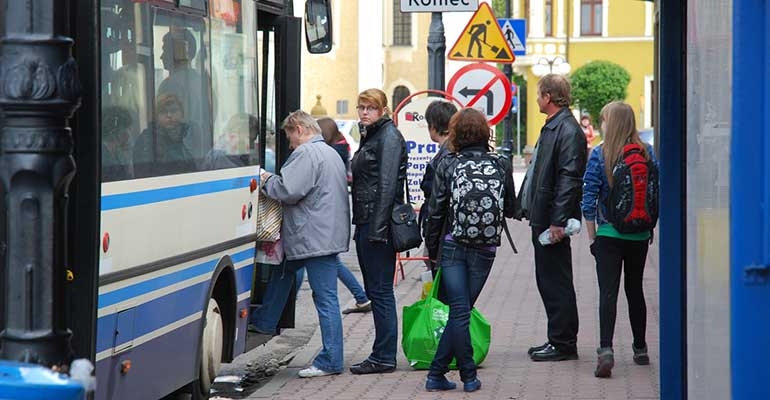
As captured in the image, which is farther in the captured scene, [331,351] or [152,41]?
[331,351]

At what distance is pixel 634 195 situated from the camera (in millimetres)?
8945

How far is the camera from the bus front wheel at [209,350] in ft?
26.0

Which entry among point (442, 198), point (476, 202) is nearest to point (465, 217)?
A: point (476, 202)

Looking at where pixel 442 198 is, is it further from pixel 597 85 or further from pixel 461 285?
pixel 597 85

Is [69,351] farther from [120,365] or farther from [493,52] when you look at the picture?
[493,52]

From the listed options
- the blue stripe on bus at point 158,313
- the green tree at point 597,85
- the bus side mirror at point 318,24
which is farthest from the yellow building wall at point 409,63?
the blue stripe on bus at point 158,313

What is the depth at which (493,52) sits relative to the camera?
58.7 ft

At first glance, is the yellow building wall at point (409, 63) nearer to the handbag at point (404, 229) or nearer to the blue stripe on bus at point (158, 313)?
the handbag at point (404, 229)

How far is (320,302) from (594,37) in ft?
231

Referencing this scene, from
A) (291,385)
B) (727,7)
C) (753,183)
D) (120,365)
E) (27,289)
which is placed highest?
(727,7)

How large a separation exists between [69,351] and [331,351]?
16.9 ft

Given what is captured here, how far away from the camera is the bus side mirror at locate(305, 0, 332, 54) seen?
35.0 ft

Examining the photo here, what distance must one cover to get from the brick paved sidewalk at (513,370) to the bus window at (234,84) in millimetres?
1540

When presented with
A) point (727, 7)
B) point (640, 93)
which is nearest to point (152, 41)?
point (727, 7)
